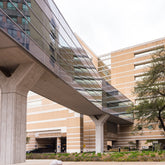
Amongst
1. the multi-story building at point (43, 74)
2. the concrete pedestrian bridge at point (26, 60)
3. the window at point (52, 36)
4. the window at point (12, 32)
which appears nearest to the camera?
the window at point (12, 32)

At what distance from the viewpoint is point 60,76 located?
23500mm

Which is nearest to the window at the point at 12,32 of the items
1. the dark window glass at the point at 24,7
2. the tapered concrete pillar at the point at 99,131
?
the dark window glass at the point at 24,7

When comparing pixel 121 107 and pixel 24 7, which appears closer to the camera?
pixel 24 7

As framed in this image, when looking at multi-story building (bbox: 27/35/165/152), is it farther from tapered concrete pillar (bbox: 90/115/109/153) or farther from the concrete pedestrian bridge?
the concrete pedestrian bridge

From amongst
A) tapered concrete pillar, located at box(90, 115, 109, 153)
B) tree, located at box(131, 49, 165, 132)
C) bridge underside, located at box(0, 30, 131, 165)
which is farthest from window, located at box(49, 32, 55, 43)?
tapered concrete pillar, located at box(90, 115, 109, 153)

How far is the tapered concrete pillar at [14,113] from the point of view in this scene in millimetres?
17656

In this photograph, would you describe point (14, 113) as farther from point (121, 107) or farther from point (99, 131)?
point (121, 107)

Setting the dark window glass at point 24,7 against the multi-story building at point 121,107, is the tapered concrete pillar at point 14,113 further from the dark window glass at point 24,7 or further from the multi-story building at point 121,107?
the multi-story building at point 121,107

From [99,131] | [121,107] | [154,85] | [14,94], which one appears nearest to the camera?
[14,94]

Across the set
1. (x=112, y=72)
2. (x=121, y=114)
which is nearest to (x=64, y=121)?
(x=121, y=114)

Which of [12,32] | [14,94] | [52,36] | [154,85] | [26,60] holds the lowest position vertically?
[14,94]

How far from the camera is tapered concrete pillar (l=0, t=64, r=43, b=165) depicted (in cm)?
1766

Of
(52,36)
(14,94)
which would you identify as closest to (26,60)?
(14,94)

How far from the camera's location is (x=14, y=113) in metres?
18.1
